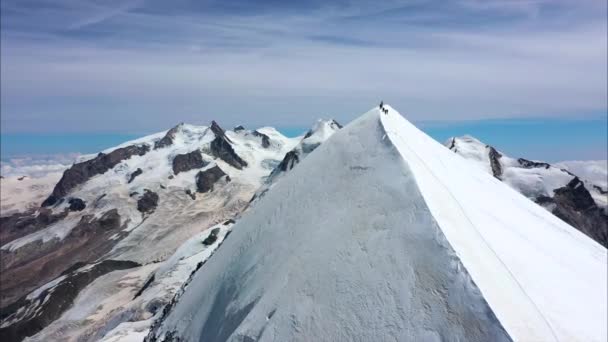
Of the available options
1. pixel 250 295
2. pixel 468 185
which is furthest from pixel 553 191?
pixel 250 295

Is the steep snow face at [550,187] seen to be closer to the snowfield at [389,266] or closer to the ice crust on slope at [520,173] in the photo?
the ice crust on slope at [520,173]

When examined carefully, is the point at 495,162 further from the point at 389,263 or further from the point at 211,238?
the point at 389,263

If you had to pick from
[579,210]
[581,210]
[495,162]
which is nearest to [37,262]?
[495,162]

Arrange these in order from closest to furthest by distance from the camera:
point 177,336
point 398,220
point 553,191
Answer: point 398,220 < point 177,336 < point 553,191

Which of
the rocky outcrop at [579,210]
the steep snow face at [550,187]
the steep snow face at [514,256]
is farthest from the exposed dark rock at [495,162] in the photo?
the steep snow face at [514,256]

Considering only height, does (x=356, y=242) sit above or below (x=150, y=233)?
above

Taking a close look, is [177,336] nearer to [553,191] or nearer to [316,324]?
[316,324]
